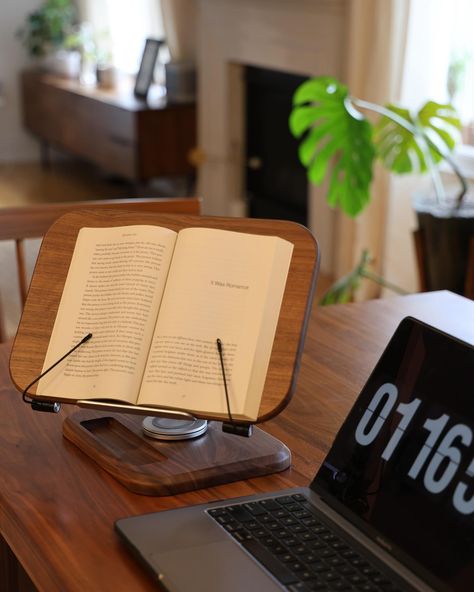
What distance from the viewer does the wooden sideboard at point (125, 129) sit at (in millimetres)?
5531

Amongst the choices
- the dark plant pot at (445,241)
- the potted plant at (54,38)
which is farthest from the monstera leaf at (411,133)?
the potted plant at (54,38)

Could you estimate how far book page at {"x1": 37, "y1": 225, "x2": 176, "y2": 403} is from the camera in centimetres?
112

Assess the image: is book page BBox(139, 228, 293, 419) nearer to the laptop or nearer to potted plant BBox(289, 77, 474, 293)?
the laptop

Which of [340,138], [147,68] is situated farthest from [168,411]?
[147,68]

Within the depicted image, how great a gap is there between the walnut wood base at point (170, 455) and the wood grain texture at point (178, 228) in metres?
0.08

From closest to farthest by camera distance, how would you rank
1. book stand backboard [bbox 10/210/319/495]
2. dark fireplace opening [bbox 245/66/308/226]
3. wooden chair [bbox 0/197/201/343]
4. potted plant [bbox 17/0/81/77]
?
book stand backboard [bbox 10/210/319/495], wooden chair [bbox 0/197/201/343], dark fireplace opening [bbox 245/66/308/226], potted plant [bbox 17/0/81/77]

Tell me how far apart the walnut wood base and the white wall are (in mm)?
6477

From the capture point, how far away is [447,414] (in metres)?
0.91

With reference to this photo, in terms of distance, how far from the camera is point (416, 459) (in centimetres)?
93

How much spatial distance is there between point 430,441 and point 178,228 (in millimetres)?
418

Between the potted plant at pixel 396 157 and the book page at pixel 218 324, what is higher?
the book page at pixel 218 324

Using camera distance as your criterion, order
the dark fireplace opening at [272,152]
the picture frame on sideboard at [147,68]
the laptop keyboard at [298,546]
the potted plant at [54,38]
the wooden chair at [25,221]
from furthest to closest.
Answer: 1. the potted plant at [54,38]
2. the picture frame on sideboard at [147,68]
3. the dark fireplace opening at [272,152]
4. the wooden chair at [25,221]
5. the laptop keyboard at [298,546]

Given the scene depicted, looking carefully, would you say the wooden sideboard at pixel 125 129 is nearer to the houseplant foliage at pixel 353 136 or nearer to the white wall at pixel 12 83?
the white wall at pixel 12 83

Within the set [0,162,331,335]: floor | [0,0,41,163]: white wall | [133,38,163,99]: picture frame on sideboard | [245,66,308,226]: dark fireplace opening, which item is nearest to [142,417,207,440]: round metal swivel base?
[245,66,308,226]: dark fireplace opening
